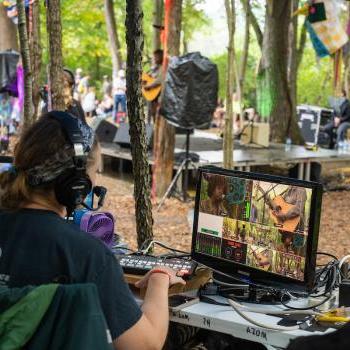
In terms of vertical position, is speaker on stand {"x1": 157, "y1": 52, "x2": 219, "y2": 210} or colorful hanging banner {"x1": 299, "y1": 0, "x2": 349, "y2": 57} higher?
colorful hanging banner {"x1": 299, "y1": 0, "x2": 349, "y2": 57}

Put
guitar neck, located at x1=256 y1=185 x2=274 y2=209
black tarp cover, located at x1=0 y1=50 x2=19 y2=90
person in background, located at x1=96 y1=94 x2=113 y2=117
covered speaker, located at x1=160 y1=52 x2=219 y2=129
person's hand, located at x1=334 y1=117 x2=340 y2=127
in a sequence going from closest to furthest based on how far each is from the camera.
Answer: guitar neck, located at x1=256 y1=185 x2=274 y2=209
covered speaker, located at x1=160 y1=52 x2=219 y2=129
black tarp cover, located at x1=0 y1=50 x2=19 y2=90
person's hand, located at x1=334 y1=117 x2=340 y2=127
person in background, located at x1=96 y1=94 x2=113 y2=117

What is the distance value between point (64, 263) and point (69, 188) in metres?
0.27

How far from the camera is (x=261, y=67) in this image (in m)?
15.8

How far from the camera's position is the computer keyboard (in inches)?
120

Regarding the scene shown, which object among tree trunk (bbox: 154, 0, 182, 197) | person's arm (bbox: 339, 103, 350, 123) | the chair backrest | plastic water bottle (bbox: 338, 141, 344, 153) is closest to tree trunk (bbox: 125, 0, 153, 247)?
the chair backrest

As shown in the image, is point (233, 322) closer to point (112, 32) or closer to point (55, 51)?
point (55, 51)

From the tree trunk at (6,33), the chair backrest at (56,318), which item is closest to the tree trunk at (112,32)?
the tree trunk at (6,33)

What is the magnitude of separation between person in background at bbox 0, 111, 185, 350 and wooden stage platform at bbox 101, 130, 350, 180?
28.0ft

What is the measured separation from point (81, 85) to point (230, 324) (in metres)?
24.7

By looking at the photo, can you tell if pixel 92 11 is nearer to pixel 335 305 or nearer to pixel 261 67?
pixel 261 67

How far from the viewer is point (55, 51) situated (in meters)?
5.84

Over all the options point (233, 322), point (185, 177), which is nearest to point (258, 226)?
point (233, 322)

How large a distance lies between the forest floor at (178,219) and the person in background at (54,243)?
5243 millimetres

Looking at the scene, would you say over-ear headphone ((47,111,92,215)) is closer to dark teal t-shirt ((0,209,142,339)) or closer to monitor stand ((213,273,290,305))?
dark teal t-shirt ((0,209,142,339))
